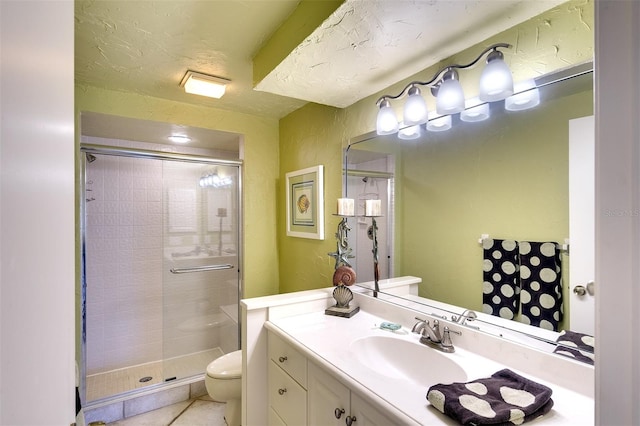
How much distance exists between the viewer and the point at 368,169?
5.89 feet

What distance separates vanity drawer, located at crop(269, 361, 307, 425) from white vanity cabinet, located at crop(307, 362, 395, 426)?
64 millimetres

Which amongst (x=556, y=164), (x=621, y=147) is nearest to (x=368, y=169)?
(x=556, y=164)

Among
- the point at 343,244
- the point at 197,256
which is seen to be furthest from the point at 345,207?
the point at 197,256

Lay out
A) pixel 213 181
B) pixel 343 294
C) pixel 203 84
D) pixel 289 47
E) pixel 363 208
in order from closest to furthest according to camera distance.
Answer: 1. pixel 289 47
2. pixel 343 294
3. pixel 363 208
4. pixel 203 84
5. pixel 213 181

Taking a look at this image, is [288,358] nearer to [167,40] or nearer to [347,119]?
[347,119]

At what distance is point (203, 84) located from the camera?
1.93 metres

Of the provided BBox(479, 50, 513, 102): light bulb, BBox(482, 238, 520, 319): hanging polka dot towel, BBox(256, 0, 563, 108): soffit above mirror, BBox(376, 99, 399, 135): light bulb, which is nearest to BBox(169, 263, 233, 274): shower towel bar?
BBox(256, 0, 563, 108): soffit above mirror

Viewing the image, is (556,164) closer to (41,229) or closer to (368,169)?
(368,169)

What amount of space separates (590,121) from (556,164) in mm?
150

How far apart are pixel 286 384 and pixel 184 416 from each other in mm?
1358

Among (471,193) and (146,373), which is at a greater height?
(471,193)

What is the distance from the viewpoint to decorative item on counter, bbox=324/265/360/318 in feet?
5.42

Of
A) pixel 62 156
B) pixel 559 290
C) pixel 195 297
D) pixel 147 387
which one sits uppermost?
pixel 62 156

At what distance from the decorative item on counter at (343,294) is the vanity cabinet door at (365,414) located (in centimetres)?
64
